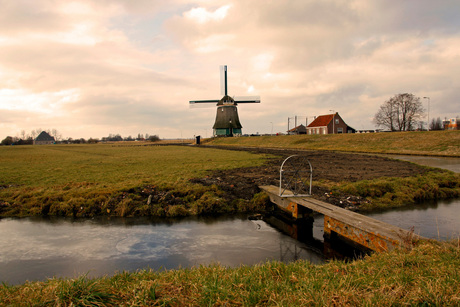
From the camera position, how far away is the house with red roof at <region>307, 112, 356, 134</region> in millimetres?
89438

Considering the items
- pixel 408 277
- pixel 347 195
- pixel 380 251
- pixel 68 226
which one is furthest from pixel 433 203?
pixel 68 226

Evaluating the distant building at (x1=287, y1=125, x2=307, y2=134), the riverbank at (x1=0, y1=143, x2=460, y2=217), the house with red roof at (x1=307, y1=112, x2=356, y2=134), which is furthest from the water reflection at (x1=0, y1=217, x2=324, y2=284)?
the distant building at (x1=287, y1=125, x2=307, y2=134)

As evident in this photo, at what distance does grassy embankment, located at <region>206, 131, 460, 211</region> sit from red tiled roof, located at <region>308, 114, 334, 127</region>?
19.5 metres

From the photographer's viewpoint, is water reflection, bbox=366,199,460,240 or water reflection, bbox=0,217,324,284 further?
water reflection, bbox=366,199,460,240

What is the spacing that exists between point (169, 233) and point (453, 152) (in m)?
44.6

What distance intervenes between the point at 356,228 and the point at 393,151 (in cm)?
4224

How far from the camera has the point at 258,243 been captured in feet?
36.0

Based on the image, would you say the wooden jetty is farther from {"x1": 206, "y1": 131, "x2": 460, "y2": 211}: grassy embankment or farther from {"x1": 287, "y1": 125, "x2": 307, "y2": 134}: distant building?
{"x1": 287, "y1": 125, "x2": 307, "y2": 134}: distant building

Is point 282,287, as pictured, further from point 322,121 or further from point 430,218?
point 322,121

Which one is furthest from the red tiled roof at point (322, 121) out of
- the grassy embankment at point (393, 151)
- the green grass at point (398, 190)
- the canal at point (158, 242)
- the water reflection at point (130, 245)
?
the water reflection at point (130, 245)

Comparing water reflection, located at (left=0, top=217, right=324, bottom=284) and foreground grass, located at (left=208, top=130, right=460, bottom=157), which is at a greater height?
foreground grass, located at (left=208, top=130, right=460, bottom=157)

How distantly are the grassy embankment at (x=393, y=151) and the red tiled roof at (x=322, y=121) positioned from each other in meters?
19.5

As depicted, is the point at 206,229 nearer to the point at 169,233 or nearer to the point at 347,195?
the point at 169,233

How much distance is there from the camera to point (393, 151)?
4597 centimetres
